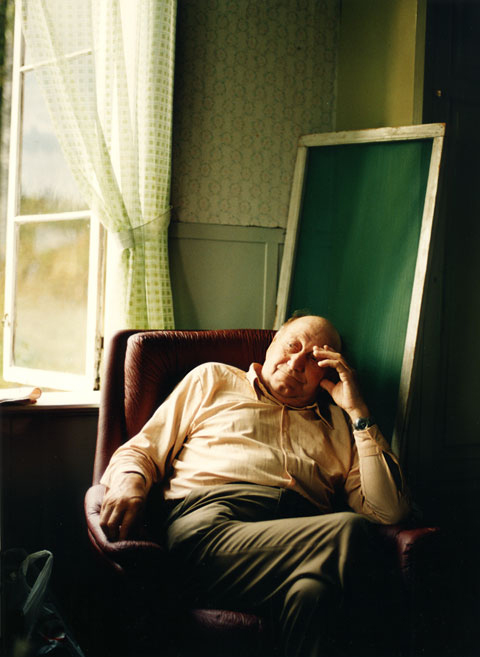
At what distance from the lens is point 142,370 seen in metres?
1.73

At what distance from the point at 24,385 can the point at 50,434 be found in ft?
1.26

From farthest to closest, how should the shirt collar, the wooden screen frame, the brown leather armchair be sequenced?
the wooden screen frame
the shirt collar
the brown leather armchair

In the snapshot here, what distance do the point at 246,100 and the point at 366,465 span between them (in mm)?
1574

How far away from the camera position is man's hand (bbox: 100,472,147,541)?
1.29 meters

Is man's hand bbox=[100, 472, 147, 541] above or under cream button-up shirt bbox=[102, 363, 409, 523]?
under

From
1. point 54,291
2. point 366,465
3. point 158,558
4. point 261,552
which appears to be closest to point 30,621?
point 158,558

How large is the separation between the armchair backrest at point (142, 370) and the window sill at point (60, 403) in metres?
0.32

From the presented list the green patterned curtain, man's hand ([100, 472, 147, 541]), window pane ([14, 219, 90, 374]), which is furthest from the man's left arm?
window pane ([14, 219, 90, 374])

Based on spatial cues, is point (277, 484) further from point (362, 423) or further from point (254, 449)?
point (362, 423)

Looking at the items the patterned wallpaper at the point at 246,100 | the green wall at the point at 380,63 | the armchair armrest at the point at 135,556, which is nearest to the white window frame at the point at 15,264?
the patterned wallpaper at the point at 246,100

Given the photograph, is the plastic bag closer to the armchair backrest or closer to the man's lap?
the armchair backrest

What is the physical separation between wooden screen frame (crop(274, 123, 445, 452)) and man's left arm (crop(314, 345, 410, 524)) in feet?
1.05

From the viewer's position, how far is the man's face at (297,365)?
164cm

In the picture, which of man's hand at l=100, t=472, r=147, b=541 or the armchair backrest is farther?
the armchair backrest
